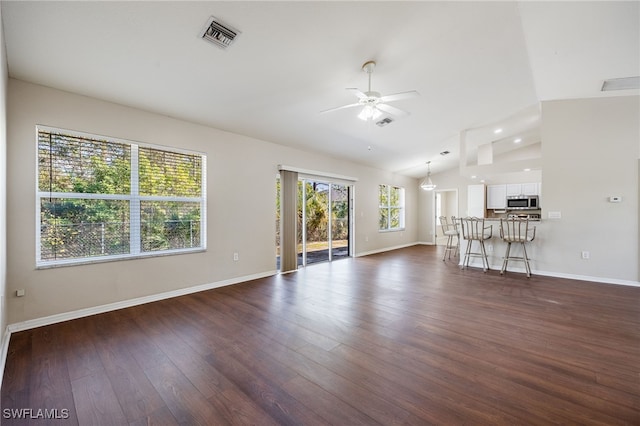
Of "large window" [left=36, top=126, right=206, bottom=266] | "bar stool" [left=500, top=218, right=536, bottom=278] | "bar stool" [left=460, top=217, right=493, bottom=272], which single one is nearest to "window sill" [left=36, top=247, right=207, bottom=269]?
"large window" [left=36, top=126, right=206, bottom=266]

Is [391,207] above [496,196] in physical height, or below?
below

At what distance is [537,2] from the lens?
104 inches

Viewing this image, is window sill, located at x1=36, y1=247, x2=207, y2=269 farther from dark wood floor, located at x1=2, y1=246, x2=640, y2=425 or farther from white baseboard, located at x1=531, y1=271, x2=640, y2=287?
white baseboard, located at x1=531, y1=271, x2=640, y2=287

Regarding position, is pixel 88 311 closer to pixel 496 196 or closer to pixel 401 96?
pixel 401 96

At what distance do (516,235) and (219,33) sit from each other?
6066 mm

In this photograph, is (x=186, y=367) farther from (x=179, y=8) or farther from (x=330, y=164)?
(x=330, y=164)

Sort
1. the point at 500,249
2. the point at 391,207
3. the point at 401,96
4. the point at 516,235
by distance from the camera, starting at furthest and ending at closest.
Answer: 1. the point at 391,207
2. the point at 500,249
3. the point at 516,235
4. the point at 401,96

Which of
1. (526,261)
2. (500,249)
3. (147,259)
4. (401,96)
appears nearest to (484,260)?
(500,249)

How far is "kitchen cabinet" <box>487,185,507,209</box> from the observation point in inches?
307

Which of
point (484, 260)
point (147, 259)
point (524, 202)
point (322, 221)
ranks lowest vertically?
point (484, 260)

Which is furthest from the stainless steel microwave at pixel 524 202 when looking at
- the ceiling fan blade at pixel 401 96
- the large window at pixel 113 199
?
the large window at pixel 113 199

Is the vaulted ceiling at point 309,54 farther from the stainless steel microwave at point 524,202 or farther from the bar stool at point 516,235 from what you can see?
the stainless steel microwave at point 524,202

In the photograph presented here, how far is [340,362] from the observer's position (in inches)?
83.9

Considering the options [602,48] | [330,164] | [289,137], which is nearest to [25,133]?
[289,137]
